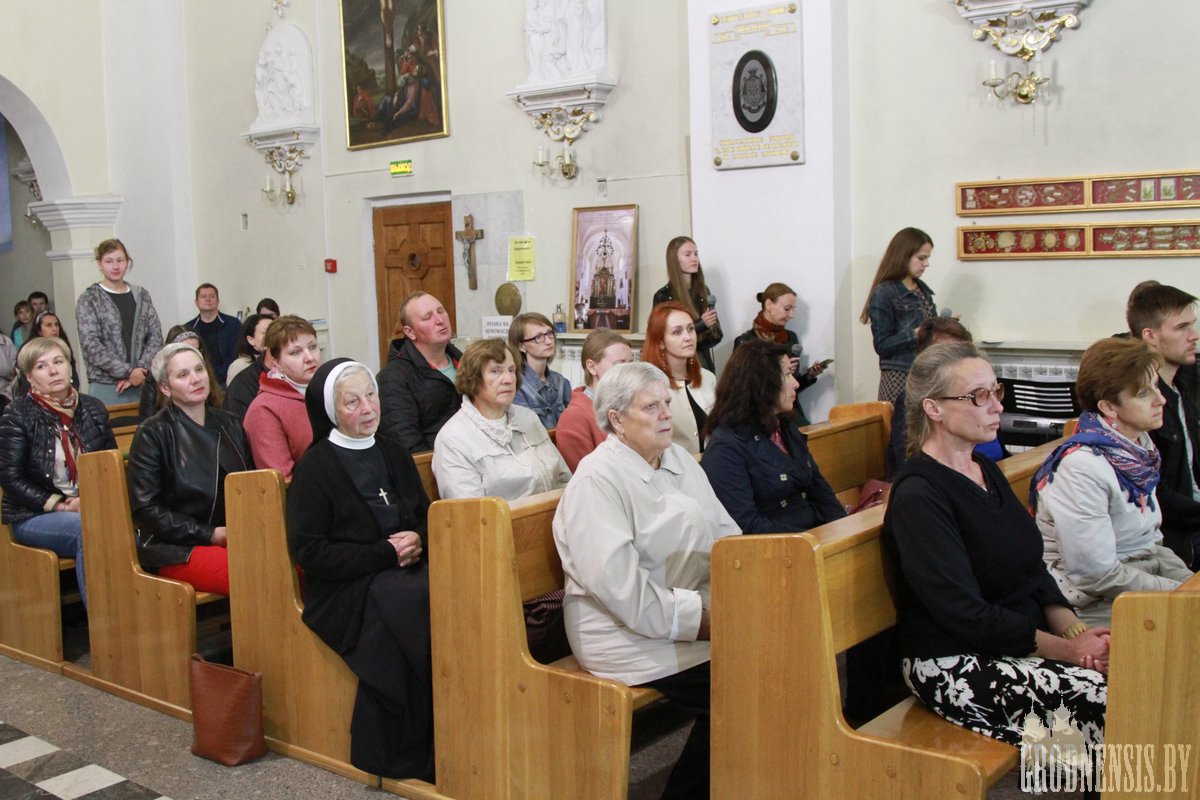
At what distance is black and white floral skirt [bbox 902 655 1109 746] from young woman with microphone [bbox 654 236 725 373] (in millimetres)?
4696

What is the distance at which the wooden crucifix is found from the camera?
9.62 metres

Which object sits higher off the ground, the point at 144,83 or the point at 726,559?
the point at 144,83

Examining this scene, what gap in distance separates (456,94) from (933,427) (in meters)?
7.25

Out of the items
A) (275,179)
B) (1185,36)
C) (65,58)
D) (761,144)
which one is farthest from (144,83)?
(1185,36)

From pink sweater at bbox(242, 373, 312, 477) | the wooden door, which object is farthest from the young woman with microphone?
pink sweater at bbox(242, 373, 312, 477)

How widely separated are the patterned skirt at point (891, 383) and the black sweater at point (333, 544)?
3913 millimetres

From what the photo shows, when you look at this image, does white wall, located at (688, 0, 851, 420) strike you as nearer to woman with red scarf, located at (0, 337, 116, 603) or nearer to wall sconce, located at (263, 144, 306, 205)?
woman with red scarf, located at (0, 337, 116, 603)

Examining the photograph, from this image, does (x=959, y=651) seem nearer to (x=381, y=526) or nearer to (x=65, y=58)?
(x=381, y=526)

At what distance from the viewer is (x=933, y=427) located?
3.16 m

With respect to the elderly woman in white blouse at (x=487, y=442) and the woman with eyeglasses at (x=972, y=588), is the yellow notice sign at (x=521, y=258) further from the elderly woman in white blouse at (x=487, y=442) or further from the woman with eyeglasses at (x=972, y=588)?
the woman with eyeglasses at (x=972, y=588)

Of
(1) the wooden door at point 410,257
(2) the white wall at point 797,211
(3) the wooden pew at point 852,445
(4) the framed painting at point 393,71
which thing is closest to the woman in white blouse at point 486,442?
(3) the wooden pew at point 852,445

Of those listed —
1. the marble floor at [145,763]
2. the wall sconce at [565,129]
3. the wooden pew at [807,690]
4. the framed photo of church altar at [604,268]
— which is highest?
the wall sconce at [565,129]

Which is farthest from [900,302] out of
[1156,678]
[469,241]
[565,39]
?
[1156,678]

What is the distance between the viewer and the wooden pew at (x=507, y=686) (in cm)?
324
